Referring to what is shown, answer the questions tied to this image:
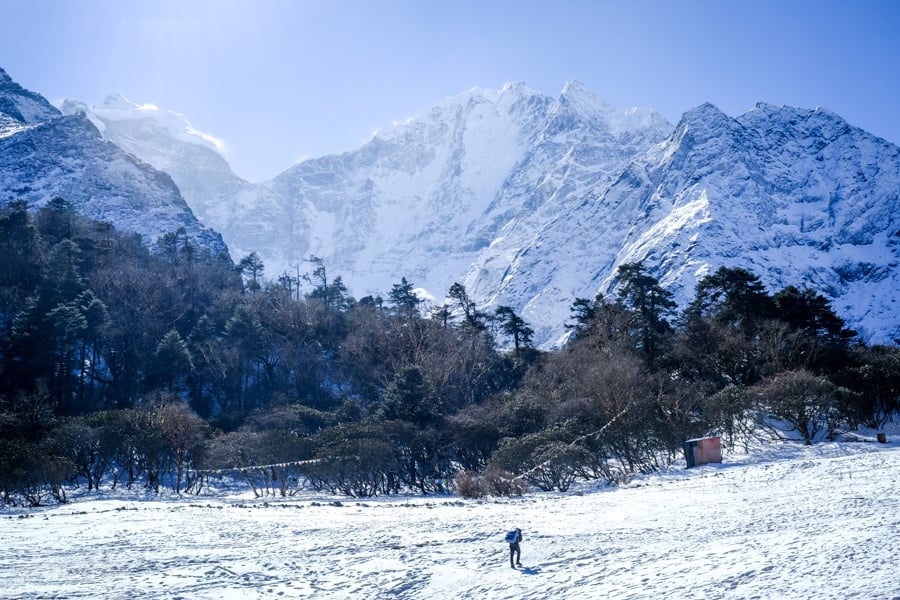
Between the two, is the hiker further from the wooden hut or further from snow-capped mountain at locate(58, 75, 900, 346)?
snow-capped mountain at locate(58, 75, 900, 346)

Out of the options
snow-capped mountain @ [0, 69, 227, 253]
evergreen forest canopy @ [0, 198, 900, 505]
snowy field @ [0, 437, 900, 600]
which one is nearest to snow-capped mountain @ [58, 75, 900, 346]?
snow-capped mountain @ [0, 69, 227, 253]

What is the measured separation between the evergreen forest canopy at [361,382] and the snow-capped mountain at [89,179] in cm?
2545

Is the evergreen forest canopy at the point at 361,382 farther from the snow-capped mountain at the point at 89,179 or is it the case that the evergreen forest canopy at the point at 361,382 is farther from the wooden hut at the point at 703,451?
the snow-capped mountain at the point at 89,179

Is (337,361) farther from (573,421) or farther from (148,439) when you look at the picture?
(573,421)

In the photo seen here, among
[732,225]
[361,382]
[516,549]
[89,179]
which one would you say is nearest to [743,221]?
[732,225]

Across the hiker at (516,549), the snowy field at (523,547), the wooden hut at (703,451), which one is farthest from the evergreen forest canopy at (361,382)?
the hiker at (516,549)

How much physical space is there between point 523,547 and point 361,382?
3319cm

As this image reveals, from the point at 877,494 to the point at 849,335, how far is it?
32.3 m

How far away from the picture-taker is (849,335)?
127 ft

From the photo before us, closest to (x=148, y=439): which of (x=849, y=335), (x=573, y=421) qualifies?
(x=573, y=421)

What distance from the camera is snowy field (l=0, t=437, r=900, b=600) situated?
25.8 ft

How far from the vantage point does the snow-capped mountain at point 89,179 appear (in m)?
79.9

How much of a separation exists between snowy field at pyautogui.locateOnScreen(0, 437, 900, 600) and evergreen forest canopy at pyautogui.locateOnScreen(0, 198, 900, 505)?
7376 millimetres

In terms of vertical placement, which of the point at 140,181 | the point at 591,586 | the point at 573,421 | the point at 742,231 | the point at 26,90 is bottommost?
the point at 591,586
